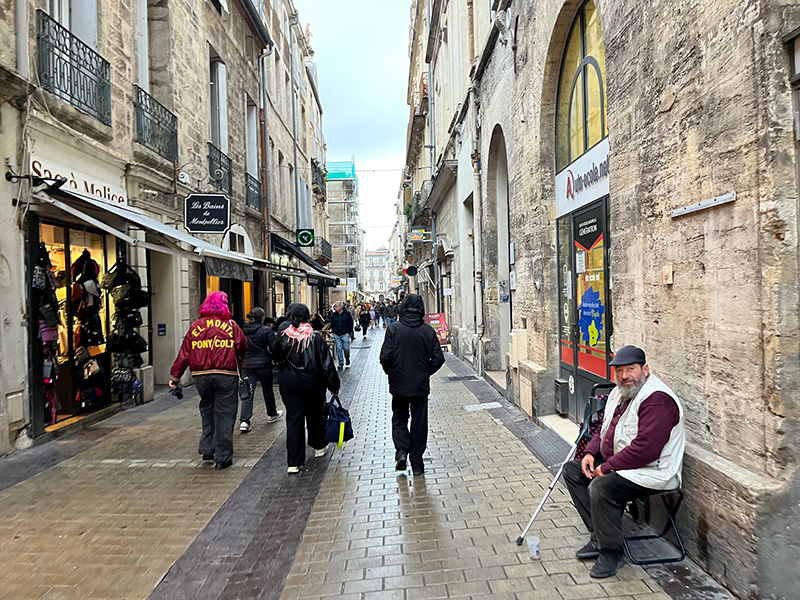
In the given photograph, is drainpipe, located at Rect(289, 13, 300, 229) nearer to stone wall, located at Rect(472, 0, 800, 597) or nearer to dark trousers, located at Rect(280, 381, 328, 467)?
dark trousers, located at Rect(280, 381, 328, 467)

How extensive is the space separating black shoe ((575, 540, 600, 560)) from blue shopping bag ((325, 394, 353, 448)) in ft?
9.38

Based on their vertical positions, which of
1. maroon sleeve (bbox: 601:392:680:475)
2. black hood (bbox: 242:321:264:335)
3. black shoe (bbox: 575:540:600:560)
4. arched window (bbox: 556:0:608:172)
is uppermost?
arched window (bbox: 556:0:608:172)

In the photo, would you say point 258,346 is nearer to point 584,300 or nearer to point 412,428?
point 412,428

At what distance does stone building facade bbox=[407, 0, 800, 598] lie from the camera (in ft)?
9.34

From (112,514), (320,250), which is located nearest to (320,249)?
(320,250)

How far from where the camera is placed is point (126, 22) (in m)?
9.02

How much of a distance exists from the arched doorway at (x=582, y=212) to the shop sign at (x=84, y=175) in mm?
6259

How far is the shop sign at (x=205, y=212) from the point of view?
10211 mm

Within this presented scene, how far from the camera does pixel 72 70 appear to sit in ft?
23.7

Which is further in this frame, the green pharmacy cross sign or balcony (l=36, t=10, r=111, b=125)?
the green pharmacy cross sign

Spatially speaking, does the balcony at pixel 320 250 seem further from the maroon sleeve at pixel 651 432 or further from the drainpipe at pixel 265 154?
the maroon sleeve at pixel 651 432

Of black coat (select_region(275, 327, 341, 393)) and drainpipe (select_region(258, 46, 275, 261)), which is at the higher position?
drainpipe (select_region(258, 46, 275, 261))

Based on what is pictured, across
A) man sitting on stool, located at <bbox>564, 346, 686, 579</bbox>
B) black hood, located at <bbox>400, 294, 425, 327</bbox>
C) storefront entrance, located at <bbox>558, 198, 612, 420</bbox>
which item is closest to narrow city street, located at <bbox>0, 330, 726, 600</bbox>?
man sitting on stool, located at <bbox>564, 346, 686, 579</bbox>

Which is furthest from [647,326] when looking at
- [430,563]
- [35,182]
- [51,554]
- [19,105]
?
[19,105]
